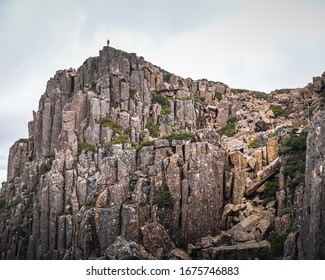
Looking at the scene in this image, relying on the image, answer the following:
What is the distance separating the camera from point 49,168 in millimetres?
91188

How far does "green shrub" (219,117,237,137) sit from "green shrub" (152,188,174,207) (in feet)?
96.4

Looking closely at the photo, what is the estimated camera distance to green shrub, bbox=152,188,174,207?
58.7 m

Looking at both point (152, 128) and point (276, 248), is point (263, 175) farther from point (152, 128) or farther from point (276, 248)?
point (152, 128)

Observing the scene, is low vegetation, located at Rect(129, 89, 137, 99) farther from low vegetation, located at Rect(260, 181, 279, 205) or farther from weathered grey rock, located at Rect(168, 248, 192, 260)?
weathered grey rock, located at Rect(168, 248, 192, 260)

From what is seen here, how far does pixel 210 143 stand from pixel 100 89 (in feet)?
130

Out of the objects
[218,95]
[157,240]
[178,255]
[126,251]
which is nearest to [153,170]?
[157,240]

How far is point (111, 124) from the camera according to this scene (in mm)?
90375

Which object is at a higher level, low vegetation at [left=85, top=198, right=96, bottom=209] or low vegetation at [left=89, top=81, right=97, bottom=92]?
low vegetation at [left=89, top=81, right=97, bottom=92]

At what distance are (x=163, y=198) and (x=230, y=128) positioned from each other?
122ft

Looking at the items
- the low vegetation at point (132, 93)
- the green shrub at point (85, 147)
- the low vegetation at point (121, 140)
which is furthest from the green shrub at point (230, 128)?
the green shrub at point (85, 147)

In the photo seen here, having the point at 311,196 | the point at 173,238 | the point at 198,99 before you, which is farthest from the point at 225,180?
the point at 198,99

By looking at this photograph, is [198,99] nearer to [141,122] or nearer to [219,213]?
[141,122]

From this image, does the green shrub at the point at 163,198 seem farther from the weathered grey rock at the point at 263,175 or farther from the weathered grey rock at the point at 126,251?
the weathered grey rock at the point at 263,175

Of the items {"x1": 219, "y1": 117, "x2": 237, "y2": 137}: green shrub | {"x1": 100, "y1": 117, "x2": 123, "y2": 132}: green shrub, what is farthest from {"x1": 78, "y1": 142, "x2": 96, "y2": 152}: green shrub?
{"x1": 219, "y1": 117, "x2": 237, "y2": 137}: green shrub
